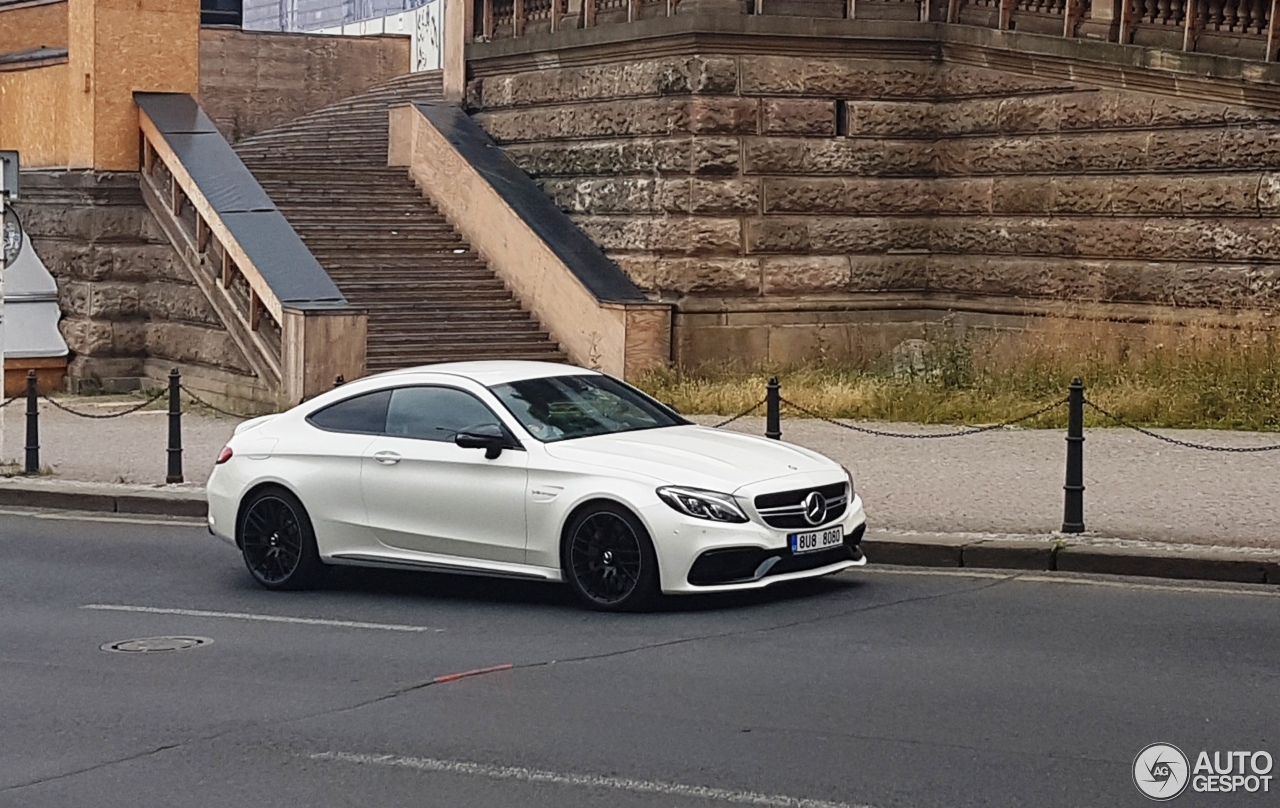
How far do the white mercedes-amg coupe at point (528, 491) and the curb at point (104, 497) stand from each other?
3.15 meters

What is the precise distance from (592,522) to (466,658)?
4.92 ft

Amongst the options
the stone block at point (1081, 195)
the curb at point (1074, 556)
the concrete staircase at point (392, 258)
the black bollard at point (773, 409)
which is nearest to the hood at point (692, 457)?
the curb at point (1074, 556)

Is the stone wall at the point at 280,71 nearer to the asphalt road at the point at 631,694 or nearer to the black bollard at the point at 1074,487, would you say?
the asphalt road at the point at 631,694

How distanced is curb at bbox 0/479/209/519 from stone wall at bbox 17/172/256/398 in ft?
24.0

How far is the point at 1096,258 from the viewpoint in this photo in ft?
71.1

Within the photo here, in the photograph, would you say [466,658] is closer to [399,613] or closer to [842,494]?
[399,613]

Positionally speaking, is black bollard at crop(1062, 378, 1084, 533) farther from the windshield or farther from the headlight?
the headlight

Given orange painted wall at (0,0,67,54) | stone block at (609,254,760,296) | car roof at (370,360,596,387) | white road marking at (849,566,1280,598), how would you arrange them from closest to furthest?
white road marking at (849,566,1280,598)
car roof at (370,360,596,387)
stone block at (609,254,760,296)
orange painted wall at (0,0,67,54)

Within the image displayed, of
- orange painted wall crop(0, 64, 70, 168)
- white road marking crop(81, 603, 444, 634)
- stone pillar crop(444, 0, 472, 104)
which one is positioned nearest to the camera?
white road marking crop(81, 603, 444, 634)

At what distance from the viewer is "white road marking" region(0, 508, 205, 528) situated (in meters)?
15.2

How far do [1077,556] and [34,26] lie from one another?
21.9 meters

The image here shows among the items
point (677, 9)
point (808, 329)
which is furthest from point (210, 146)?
point (808, 329)

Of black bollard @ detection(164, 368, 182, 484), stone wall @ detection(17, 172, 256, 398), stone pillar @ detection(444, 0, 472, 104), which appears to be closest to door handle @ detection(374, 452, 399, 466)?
black bollard @ detection(164, 368, 182, 484)

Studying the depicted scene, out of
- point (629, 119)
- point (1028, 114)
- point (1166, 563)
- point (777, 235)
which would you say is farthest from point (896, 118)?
point (1166, 563)
